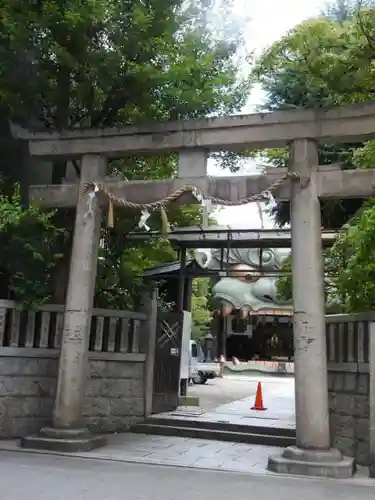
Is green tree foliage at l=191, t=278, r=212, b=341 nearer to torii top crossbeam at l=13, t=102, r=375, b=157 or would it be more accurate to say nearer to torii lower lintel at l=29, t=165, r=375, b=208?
torii lower lintel at l=29, t=165, r=375, b=208

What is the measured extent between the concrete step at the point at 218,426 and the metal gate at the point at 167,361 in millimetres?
618

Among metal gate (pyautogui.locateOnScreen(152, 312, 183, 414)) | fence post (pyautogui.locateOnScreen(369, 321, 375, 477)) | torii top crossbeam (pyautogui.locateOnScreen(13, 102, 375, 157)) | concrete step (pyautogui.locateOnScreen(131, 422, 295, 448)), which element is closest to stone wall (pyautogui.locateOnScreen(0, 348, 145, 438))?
concrete step (pyautogui.locateOnScreen(131, 422, 295, 448))

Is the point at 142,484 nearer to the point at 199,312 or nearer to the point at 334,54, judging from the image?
the point at 334,54

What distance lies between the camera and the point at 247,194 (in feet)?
29.5

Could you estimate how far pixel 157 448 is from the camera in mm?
9383

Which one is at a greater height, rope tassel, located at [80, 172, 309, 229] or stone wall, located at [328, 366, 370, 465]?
rope tassel, located at [80, 172, 309, 229]

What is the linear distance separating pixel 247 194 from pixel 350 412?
3707mm

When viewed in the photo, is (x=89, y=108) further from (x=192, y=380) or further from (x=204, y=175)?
(x=192, y=380)

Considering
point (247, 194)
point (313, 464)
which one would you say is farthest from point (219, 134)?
point (313, 464)

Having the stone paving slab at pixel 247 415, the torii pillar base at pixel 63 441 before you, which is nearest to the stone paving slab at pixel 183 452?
the torii pillar base at pixel 63 441

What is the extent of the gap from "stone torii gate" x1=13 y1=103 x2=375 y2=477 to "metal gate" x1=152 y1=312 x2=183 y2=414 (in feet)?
9.54

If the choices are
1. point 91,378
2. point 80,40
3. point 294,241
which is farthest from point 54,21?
point 91,378

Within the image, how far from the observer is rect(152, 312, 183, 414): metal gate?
468 inches

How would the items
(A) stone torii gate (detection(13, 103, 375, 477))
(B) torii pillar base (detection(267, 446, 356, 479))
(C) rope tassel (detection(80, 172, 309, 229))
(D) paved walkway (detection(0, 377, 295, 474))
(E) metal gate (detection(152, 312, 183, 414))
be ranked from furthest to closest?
(E) metal gate (detection(152, 312, 183, 414)), (C) rope tassel (detection(80, 172, 309, 229)), (D) paved walkway (detection(0, 377, 295, 474)), (A) stone torii gate (detection(13, 103, 375, 477)), (B) torii pillar base (detection(267, 446, 356, 479))
